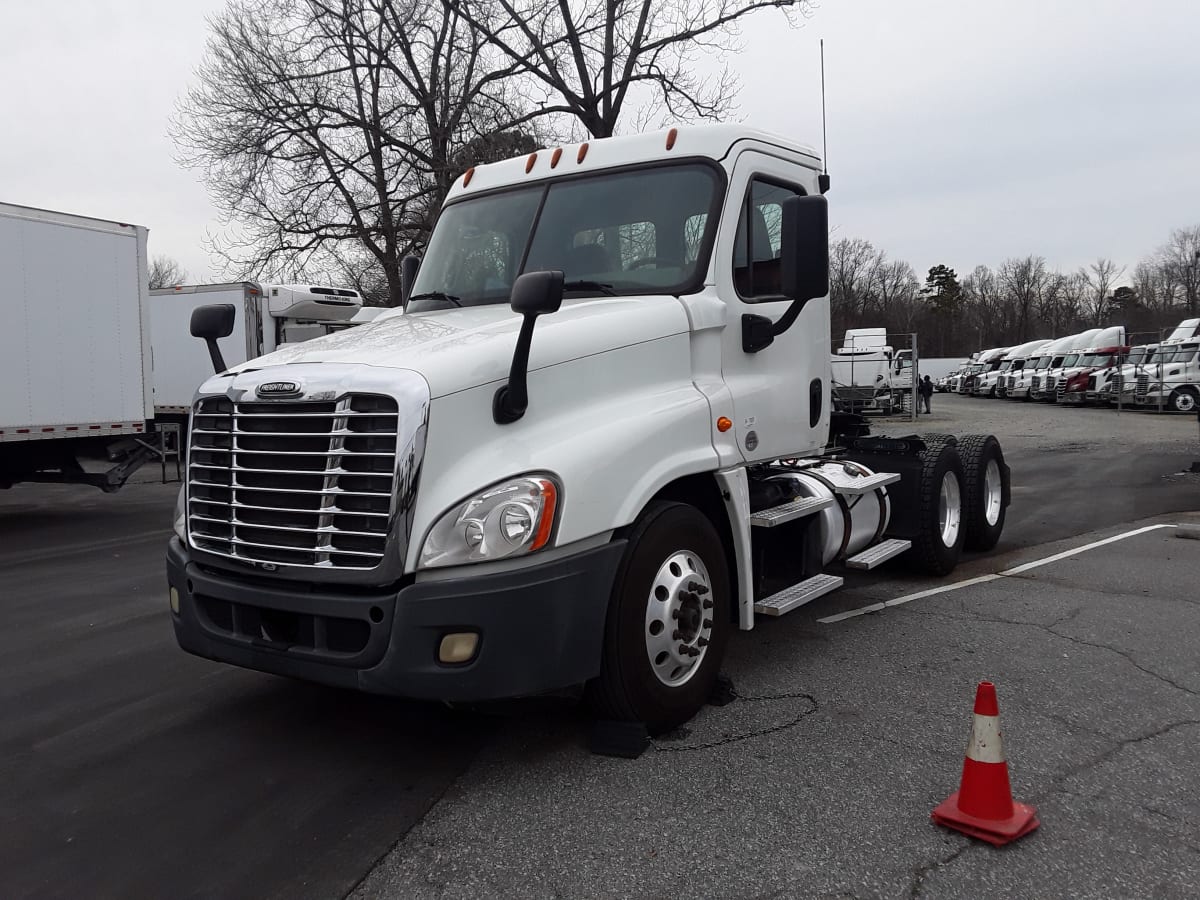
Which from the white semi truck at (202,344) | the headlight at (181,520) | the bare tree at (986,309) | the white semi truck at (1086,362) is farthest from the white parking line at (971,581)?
the bare tree at (986,309)

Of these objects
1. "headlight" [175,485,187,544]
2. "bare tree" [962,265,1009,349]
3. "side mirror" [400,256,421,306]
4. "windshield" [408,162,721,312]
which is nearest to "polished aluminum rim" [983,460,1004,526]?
"windshield" [408,162,721,312]

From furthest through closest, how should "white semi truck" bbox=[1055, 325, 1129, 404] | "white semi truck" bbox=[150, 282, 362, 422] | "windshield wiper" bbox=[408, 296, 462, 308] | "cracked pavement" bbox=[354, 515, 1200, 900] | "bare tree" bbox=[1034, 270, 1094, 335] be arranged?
"bare tree" bbox=[1034, 270, 1094, 335], "white semi truck" bbox=[1055, 325, 1129, 404], "white semi truck" bbox=[150, 282, 362, 422], "windshield wiper" bbox=[408, 296, 462, 308], "cracked pavement" bbox=[354, 515, 1200, 900]

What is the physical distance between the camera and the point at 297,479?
3.67 m

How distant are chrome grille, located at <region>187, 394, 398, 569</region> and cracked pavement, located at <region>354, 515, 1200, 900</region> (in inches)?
44.6

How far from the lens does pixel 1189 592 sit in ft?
22.6

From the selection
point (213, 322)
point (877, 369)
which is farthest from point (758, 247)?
point (877, 369)

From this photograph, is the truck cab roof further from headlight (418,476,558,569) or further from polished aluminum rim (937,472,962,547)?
polished aluminum rim (937,472,962,547)

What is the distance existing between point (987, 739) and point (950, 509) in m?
4.57

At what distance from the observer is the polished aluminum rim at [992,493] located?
821 cm

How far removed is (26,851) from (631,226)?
368 cm

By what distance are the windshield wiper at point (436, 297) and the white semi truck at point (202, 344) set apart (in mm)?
13063

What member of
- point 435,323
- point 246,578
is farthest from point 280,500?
point 435,323

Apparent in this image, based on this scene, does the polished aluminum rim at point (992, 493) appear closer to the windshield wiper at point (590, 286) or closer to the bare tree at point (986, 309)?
the windshield wiper at point (590, 286)

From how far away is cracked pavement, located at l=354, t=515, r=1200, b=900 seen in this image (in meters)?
3.06
